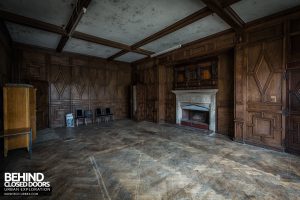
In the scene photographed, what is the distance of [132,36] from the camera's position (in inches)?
194

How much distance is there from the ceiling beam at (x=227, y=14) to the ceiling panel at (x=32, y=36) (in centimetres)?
467

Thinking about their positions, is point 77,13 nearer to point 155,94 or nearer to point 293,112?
point 155,94

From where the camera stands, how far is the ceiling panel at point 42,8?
10.1 feet

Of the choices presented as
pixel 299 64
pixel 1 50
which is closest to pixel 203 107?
pixel 299 64

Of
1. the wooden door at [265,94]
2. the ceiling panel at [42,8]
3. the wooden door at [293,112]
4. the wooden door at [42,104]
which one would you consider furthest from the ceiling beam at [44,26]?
the wooden door at [293,112]

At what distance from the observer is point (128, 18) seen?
3.75 meters

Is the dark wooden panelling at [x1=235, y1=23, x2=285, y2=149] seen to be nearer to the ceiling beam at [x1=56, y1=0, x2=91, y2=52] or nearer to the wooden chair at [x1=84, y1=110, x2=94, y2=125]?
the ceiling beam at [x1=56, y1=0, x2=91, y2=52]

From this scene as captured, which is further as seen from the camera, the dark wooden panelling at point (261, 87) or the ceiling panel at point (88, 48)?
the ceiling panel at point (88, 48)

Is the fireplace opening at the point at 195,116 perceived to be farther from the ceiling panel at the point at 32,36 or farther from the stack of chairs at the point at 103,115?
the ceiling panel at the point at 32,36

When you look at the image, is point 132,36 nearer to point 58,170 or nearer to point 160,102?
point 160,102

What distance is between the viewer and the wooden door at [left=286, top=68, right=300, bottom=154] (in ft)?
10.9

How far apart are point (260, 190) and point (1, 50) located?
21.8 ft

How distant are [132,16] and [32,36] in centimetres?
369

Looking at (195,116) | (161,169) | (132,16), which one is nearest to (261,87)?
(195,116)
